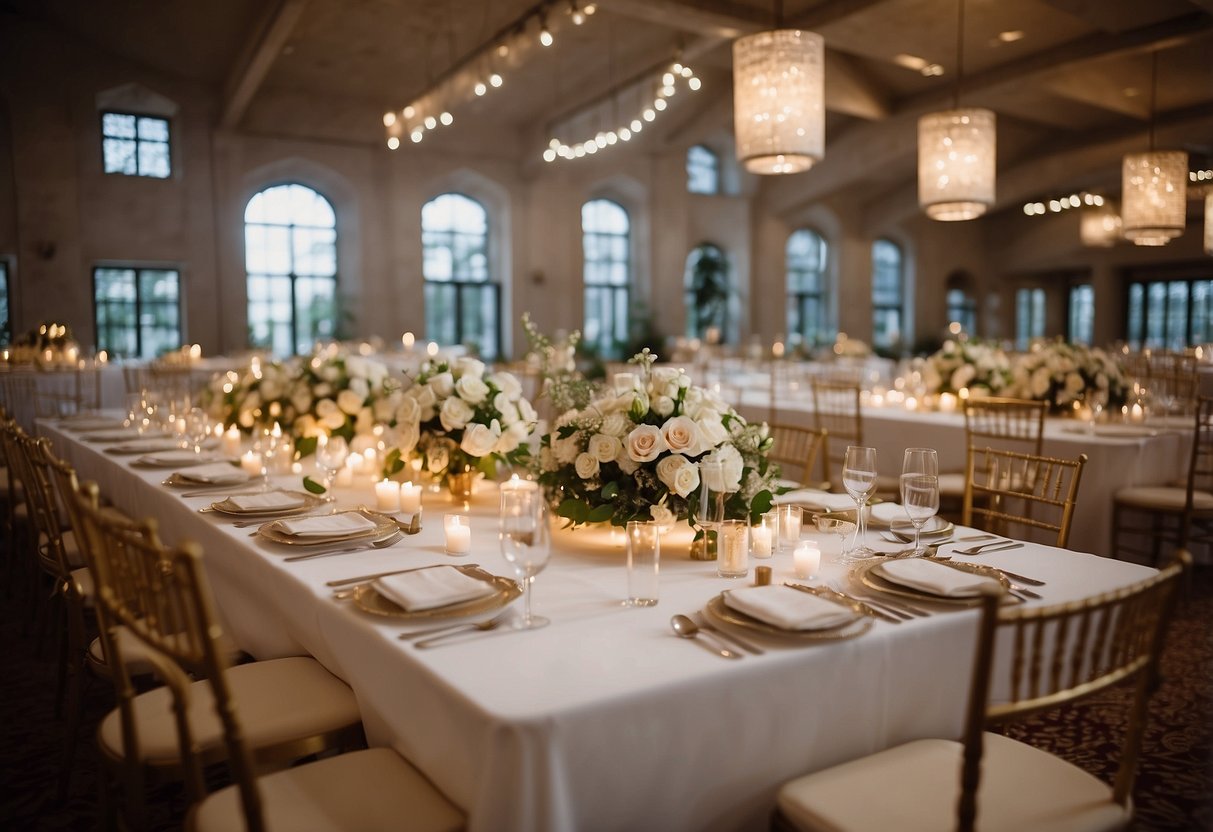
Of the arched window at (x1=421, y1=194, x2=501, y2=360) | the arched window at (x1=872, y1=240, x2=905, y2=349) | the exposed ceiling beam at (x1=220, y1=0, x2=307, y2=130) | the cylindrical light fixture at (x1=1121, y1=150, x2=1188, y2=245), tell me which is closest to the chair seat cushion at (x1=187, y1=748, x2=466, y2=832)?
the cylindrical light fixture at (x1=1121, y1=150, x2=1188, y2=245)

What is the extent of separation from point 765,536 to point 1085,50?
9.99 m

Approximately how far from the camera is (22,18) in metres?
11.2

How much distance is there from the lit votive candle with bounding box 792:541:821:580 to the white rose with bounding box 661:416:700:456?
Answer: 0.35 metres

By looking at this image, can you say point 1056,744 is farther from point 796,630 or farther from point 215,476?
point 215,476

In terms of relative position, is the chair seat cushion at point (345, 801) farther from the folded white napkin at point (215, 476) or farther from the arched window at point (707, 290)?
the arched window at point (707, 290)

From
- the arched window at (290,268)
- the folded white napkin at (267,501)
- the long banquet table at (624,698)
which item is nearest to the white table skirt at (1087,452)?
the long banquet table at (624,698)

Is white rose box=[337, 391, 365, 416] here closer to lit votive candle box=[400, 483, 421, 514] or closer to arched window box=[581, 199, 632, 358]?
lit votive candle box=[400, 483, 421, 514]

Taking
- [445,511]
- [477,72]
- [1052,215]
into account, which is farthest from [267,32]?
[1052,215]

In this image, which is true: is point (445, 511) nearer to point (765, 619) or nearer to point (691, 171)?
point (765, 619)

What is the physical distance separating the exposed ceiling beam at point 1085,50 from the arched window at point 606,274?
223 inches

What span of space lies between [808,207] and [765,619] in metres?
17.0

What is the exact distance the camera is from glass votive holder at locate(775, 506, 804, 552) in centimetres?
230

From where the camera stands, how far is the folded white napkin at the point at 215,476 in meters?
3.17

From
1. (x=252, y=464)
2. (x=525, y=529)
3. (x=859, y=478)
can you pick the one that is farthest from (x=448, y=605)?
(x=252, y=464)
